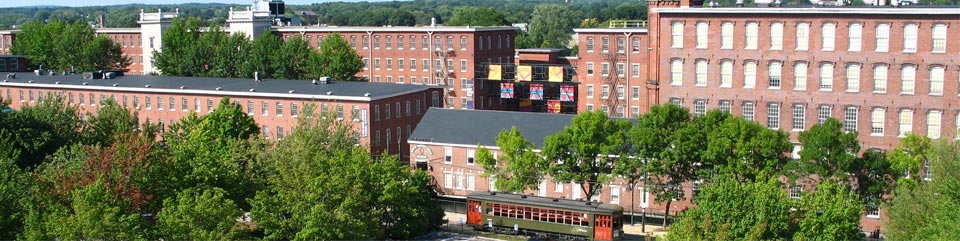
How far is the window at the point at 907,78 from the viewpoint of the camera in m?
66.8

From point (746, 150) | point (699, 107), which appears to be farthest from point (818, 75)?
point (746, 150)

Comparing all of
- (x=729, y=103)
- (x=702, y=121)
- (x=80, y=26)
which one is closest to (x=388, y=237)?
(x=702, y=121)

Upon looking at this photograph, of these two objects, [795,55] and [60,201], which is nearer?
[60,201]

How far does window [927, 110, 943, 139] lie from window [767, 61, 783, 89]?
9144 mm

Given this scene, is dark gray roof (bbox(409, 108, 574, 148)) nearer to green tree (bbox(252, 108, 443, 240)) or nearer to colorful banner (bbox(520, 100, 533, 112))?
green tree (bbox(252, 108, 443, 240))

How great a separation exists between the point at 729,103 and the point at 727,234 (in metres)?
26.9

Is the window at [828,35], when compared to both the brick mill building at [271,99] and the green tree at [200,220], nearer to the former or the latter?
the brick mill building at [271,99]

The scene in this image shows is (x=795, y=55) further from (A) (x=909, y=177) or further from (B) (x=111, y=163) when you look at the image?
(B) (x=111, y=163)

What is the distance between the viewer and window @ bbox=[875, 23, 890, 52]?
67.1m

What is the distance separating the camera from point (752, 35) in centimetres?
7138

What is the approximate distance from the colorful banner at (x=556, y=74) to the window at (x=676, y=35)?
38.4 meters

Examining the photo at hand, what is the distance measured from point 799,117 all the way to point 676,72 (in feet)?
28.5

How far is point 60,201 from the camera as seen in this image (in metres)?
53.1

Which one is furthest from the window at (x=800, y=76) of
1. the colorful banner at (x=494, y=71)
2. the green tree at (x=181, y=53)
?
the green tree at (x=181, y=53)
